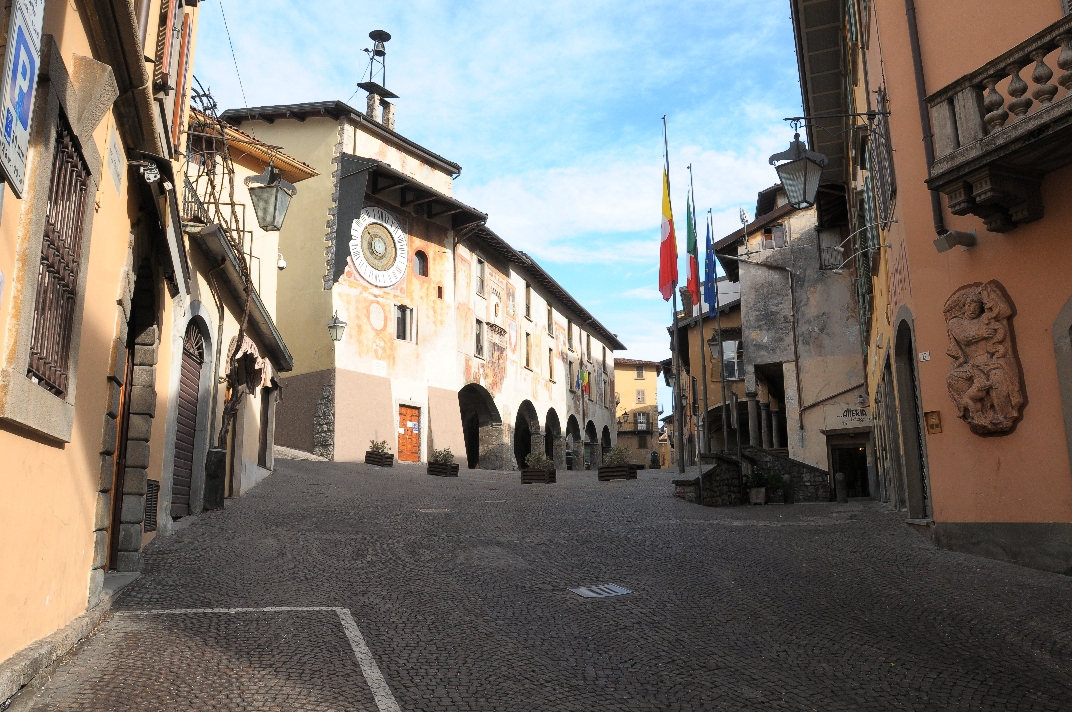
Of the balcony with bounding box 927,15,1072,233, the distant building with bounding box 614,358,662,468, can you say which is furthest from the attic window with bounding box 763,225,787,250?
the distant building with bounding box 614,358,662,468

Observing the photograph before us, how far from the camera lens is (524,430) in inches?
1602

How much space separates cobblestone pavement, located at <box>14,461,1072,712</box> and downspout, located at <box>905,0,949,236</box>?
3560mm

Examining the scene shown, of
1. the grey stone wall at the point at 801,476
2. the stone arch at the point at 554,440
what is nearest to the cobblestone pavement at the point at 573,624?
the grey stone wall at the point at 801,476

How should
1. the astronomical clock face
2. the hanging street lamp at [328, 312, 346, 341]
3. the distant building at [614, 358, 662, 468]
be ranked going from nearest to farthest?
the hanging street lamp at [328, 312, 346, 341], the astronomical clock face, the distant building at [614, 358, 662, 468]

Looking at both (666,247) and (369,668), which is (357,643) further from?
(666,247)

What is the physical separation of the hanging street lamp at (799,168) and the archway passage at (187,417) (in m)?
7.62

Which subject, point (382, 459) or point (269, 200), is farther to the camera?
point (382, 459)

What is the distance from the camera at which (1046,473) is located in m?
7.74

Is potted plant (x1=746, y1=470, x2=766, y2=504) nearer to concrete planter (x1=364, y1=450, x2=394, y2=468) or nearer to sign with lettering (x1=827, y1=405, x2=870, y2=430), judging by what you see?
sign with lettering (x1=827, y1=405, x2=870, y2=430)

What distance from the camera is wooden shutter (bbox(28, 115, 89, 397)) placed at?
4363mm

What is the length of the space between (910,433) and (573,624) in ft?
22.7

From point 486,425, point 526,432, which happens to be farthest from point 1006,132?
point 526,432

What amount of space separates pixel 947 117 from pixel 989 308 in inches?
75.0

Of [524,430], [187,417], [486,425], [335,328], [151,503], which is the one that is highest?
[335,328]
